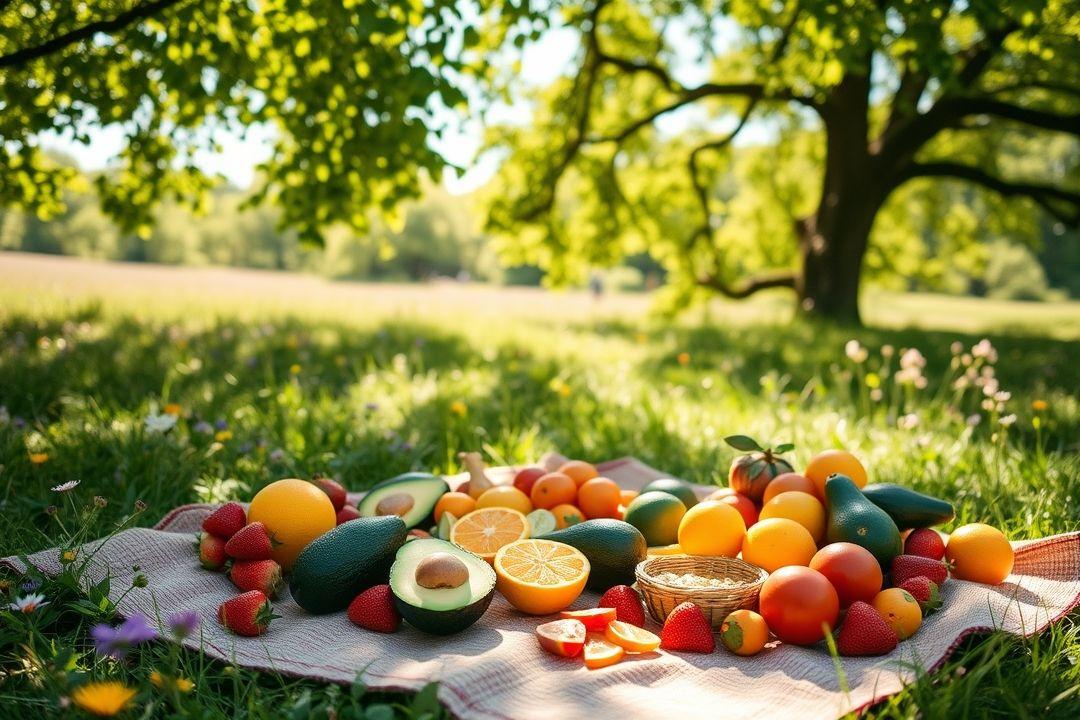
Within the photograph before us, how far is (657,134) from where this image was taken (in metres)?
13.5

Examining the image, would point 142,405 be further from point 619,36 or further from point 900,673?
point 619,36

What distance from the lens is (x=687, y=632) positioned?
6.89ft

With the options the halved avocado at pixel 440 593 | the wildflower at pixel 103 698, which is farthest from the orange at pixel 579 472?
the wildflower at pixel 103 698

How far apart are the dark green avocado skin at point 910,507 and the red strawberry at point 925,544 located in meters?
0.04

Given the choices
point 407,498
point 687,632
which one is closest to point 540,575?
point 687,632

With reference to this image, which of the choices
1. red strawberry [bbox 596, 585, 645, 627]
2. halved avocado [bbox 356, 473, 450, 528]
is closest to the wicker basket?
red strawberry [bbox 596, 585, 645, 627]

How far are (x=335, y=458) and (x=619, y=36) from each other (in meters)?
9.47

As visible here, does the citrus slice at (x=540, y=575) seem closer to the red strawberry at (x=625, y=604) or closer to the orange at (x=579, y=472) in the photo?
the red strawberry at (x=625, y=604)

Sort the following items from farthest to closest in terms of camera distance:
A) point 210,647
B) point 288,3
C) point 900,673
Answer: point 288,3 → point 210,647 → point 900,673

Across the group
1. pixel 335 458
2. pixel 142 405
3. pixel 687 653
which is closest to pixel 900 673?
pixel 687 653

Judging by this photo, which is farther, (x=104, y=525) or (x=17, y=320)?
(x=17, y=320)

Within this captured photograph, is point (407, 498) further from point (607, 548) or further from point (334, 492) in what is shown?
point (607, 548)

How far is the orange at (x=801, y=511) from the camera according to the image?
2570 millimetres

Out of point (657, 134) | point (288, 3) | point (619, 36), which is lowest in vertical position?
point (288, 3)
